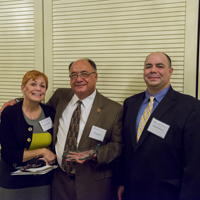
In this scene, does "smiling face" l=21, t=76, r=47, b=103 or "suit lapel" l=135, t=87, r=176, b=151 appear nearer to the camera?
"suit lapel" l=135, t=87, r=176, b=151

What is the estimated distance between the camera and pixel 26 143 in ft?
5.52

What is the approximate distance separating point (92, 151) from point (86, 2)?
55.5 inches

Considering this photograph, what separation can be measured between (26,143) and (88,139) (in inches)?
19.0

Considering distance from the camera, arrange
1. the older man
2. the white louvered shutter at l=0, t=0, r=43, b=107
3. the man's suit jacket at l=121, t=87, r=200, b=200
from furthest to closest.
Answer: the white louvered shutter at l=0, t=0, r=43, b=107, the older man, the man's suit jacket at l=121, t=87, r=200, b=200

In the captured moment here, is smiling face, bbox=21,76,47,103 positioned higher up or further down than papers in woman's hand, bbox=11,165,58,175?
higher up

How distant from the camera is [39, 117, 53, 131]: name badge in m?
1.77

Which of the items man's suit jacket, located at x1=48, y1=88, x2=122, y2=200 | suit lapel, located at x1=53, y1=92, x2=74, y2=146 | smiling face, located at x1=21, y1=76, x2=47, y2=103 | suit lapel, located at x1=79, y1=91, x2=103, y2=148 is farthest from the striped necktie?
smiling face, located at x1=21, y1=76, x2=47, y2=103

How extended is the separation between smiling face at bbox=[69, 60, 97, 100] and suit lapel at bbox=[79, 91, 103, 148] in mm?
106

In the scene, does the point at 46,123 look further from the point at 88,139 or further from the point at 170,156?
the point at 170,156

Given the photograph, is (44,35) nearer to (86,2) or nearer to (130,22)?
(86,2)

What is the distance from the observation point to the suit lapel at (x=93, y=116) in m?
1.69

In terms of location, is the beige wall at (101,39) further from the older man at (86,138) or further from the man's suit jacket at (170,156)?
the man's suit jacket at (170,156)

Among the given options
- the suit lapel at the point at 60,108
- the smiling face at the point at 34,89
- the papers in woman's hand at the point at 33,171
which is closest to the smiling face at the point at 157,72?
the suit lapel at the point at 60,108

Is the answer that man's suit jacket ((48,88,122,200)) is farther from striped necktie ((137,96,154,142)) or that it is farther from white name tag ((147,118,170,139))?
white name tag ((147,118,170,139))
